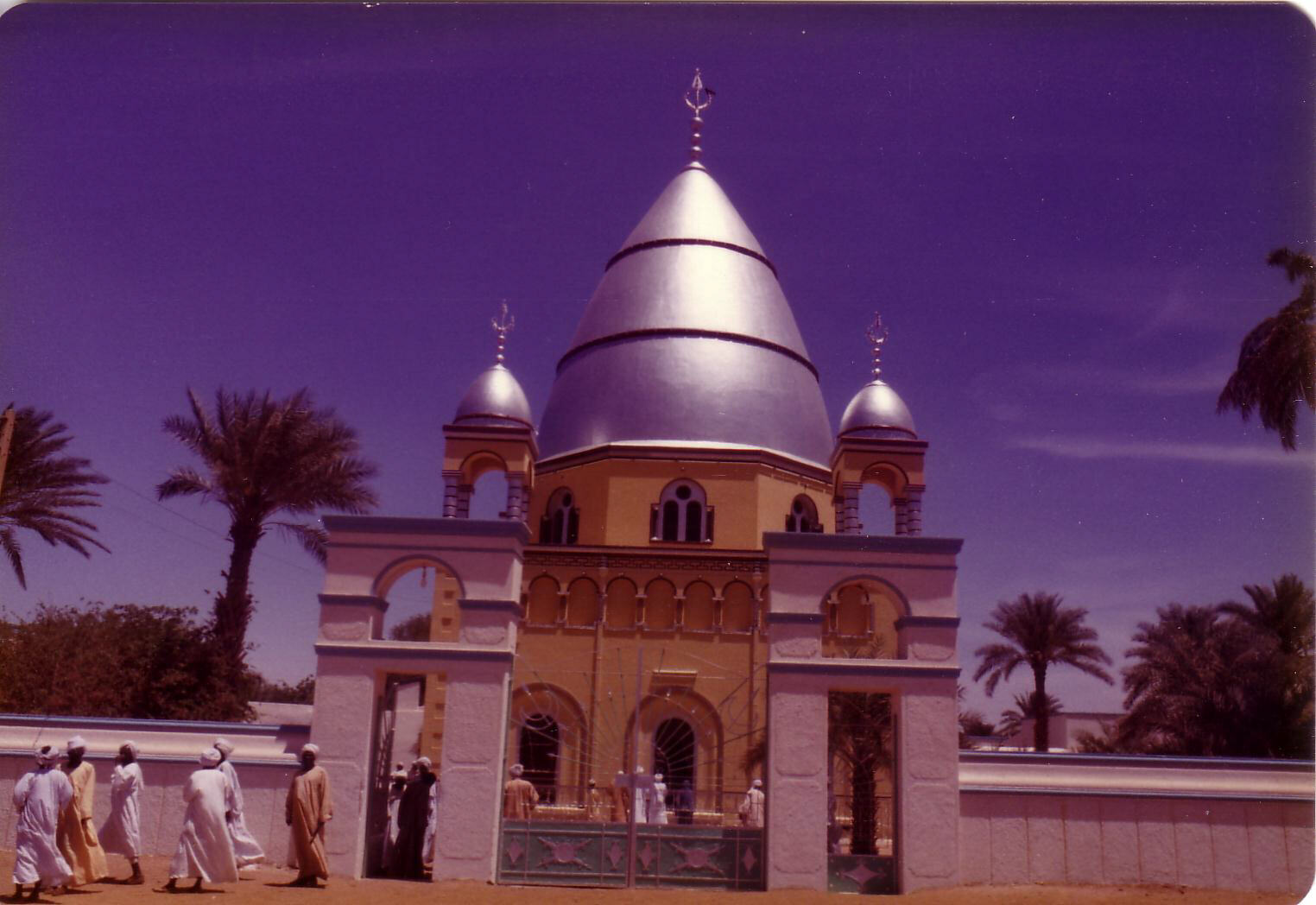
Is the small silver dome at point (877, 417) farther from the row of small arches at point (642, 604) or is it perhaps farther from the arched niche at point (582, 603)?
the arched niche at point (582, 603)

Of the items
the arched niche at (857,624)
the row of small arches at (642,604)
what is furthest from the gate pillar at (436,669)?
the arched niche at (857,624)

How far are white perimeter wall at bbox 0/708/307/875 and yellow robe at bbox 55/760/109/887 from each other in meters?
0.85

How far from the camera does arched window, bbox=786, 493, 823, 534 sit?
23.1 meters

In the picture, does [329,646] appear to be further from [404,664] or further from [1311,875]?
[1311,875]

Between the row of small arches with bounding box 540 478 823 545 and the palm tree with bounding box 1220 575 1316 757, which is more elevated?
the row of small arches with bounding box 540 478 823 545

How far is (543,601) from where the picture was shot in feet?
71.4

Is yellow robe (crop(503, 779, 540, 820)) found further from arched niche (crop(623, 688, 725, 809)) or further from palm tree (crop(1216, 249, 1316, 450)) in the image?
palm tree (crop(1216, 249, 1316, 450))

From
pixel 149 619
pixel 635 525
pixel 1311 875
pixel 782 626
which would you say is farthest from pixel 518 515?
pixel 1311 875

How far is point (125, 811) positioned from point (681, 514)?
1271 centimetres

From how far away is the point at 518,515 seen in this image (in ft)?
70.5

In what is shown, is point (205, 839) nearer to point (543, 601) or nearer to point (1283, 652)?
point (543, 601)

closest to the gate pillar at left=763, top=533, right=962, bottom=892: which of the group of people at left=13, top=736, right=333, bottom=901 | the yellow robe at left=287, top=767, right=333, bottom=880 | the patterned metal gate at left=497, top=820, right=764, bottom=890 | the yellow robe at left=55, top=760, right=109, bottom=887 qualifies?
the patterned metal gate at left=497, top=820, right=764, bottom=890

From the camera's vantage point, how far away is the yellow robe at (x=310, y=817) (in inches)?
432

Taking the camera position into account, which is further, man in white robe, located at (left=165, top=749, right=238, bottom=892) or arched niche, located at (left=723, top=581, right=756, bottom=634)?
arched niche, located at (left=723, top=581, right=756, bottom=634)
